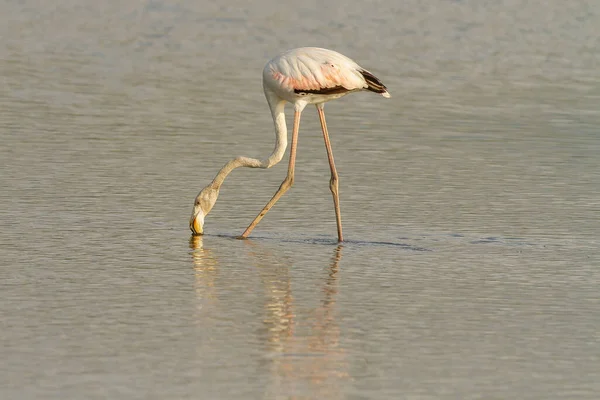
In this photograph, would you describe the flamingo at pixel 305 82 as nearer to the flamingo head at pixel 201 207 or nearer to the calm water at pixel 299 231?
the flamingo head at pixel 201 207

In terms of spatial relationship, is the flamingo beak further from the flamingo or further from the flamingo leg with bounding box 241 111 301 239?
the flamingo leg with bounding box 241 111 301 239

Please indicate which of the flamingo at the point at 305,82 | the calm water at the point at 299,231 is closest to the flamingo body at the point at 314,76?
the flamingo at the point at 305,82

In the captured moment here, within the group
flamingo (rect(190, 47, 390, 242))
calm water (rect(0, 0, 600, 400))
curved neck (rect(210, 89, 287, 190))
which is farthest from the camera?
curved neck (rect(210, 89, 287, 190))

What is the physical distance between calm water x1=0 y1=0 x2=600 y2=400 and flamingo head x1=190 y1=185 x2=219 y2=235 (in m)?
0.16

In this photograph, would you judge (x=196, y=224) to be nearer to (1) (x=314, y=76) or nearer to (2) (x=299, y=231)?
(2) (x=299, y=231)

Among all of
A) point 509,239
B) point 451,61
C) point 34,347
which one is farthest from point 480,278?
point 451,61

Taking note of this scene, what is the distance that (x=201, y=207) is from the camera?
38.1 feet

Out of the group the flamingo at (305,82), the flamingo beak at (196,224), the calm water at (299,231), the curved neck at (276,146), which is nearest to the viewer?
the calm water at (299,231)

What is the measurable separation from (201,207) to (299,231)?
83 centimetres

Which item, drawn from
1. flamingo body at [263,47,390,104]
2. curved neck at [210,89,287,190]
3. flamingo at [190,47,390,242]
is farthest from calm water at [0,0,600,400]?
flamingo body at [263,47,390,104]

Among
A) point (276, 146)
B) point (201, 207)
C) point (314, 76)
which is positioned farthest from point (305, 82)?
point (201, 207)

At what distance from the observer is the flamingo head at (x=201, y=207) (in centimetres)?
1146

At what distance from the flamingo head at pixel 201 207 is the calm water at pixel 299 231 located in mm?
163

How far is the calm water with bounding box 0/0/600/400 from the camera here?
751 cm
